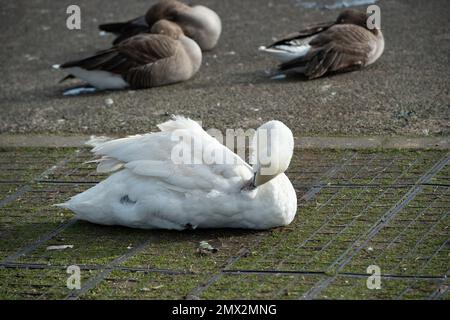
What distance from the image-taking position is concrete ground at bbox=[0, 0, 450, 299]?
205 inches

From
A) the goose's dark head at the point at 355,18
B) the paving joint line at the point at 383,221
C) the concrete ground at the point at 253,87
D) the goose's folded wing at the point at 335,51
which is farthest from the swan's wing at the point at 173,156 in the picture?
the goose's dark head at the point at 355,18

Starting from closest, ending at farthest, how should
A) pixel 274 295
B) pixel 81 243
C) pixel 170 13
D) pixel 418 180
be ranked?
pixel 274 295 → pixel 81 243 → pixel 418 180 → pixel 170 13

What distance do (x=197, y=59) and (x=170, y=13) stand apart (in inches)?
40.6

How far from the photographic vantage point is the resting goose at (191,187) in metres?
5.69

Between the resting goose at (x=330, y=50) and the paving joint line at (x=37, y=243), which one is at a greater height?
the resting goose at (x=330, y=50)

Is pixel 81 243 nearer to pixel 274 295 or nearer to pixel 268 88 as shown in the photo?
pixel 274 295

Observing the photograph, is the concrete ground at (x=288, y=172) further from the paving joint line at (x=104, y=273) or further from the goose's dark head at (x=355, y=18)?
the goose's dark head at (x=355, y=18)

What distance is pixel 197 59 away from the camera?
9359 mm

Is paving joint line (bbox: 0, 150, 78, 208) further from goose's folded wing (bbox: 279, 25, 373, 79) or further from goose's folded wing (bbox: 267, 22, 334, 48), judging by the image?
goose's folded wing (bbox: 267, 22, 334, 48)

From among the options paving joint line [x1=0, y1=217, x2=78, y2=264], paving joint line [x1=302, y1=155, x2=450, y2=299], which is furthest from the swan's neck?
paving joint line [x1=0, y1=217, x2=78, y2=264]

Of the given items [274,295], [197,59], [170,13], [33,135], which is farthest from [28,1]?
[274,295]

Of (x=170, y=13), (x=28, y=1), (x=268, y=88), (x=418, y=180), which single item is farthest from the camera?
(x=28, y=1)

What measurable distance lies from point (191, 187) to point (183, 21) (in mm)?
4735

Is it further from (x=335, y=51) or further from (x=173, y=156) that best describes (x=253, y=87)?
(x=173, y=156)
